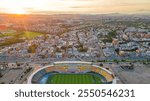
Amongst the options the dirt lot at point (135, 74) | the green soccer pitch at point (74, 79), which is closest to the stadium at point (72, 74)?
the green soccer pitch at point (74, 79)

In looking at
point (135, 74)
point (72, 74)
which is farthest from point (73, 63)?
point (135, 74)

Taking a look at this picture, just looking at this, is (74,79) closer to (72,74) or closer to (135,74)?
(72,74)

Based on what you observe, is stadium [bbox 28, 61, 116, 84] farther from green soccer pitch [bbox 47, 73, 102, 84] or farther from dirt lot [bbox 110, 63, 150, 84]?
dirt lot [bbox 110, 63, 150, 84]

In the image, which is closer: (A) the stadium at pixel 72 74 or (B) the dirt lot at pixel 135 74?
(B) the dirt lot at pixel 135 74

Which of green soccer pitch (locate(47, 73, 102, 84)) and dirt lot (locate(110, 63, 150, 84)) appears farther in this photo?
green soccer pitch (locate(47, 73, 102, 84))

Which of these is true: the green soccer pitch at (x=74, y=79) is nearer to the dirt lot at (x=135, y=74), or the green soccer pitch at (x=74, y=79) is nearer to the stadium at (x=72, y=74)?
the stadium at (x=72, y=74)

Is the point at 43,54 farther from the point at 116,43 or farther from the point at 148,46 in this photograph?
the point at 148,46

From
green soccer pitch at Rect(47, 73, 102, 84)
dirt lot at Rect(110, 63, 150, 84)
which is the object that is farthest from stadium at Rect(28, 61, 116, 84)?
dirt lot at Rect(110, 63, 150, 84)

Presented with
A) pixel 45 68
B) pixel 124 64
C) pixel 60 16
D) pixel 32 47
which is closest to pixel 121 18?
pixel 60 16
